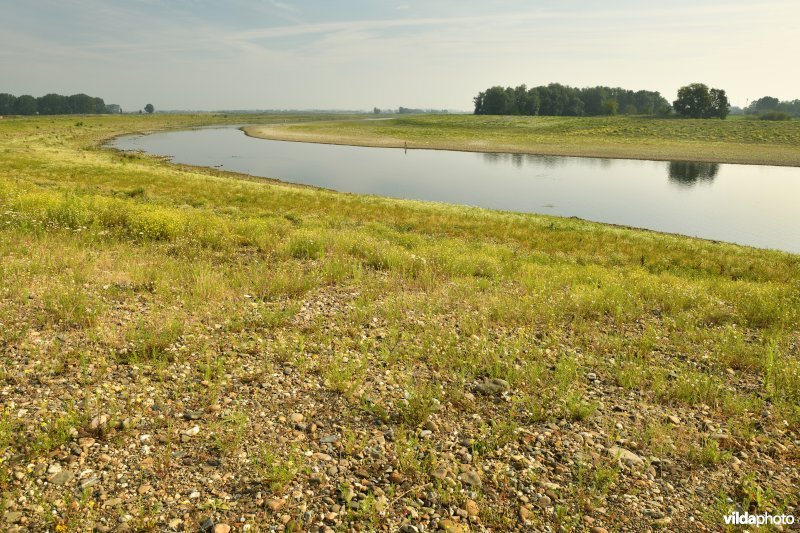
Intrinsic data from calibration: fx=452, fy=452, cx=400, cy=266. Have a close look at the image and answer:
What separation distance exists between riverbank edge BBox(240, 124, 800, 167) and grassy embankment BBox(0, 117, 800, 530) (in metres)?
67.5

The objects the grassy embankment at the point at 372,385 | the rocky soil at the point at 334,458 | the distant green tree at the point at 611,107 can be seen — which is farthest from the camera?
the distant green tree at the point at 611,107

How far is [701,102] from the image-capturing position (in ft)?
400

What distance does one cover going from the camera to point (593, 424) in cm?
724

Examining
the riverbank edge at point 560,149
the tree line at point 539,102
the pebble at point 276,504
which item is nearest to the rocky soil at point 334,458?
the pebble at point 276,504

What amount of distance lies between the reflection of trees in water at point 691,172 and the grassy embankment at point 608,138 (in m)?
4.11

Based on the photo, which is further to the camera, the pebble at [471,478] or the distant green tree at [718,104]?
the distant green tree at [718,104]

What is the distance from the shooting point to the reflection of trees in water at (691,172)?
173 feet

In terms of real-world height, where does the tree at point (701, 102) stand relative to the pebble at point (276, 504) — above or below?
above

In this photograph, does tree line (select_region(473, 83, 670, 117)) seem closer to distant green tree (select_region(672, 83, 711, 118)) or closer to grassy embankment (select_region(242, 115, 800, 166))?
distant green tree (select_region(672, 83, 711, 118))

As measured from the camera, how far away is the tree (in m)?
122

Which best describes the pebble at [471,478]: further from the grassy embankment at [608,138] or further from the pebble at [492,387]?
the grassy embankment at [608,138]

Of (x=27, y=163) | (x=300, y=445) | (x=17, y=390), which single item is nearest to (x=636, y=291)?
(x=300, y=445)

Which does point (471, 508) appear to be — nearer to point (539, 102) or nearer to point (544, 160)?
point (544, 160)

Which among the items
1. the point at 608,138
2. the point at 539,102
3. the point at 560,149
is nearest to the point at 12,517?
the point at 560,149
